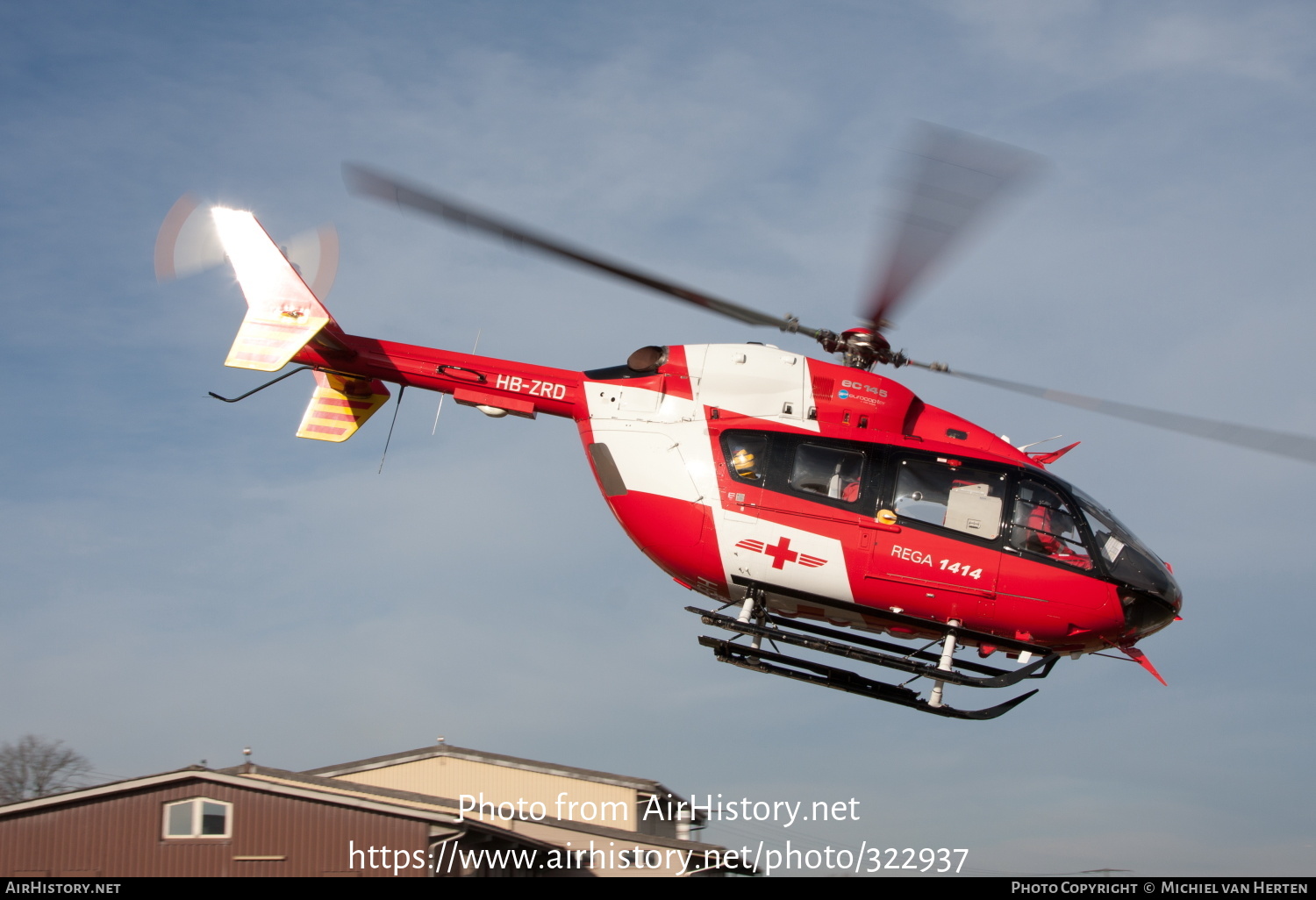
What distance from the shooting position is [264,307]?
54.3 ft

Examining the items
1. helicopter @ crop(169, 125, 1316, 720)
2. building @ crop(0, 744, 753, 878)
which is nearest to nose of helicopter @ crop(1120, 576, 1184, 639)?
helicopter @ crop(169, 125, 1316, 720)

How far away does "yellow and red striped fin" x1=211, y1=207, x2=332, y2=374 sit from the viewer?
1577cm

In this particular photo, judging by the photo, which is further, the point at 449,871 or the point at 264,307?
the point at 449,871

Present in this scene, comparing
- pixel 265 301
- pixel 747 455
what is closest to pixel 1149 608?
pixel 747 455

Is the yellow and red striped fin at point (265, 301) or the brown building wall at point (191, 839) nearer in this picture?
the yellow and red striped fin at point (265, 301)

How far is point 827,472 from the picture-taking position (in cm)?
1570

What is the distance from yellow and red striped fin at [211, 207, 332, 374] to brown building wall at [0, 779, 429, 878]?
26.3 feet

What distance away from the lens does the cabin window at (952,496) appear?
50.2 feet

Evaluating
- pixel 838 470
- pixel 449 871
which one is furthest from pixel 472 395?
pixel 449 871

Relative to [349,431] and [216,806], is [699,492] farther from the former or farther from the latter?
[216,806]

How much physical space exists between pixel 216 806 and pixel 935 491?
13038mm

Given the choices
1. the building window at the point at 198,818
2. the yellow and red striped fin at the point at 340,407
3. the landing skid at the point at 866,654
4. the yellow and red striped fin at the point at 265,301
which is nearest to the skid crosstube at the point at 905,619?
the landing skid at the point at 866,654

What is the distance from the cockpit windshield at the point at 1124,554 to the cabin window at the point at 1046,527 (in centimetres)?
25

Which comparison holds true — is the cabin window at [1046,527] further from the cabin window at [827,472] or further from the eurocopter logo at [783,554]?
the eurocopter logo at [783,554]
